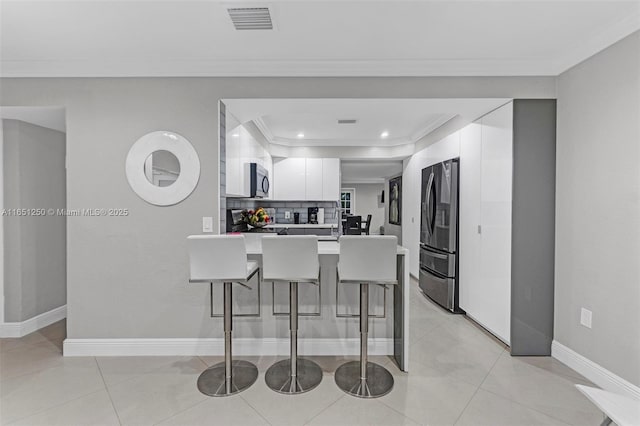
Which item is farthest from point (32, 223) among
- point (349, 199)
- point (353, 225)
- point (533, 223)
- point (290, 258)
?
point (349, 199)

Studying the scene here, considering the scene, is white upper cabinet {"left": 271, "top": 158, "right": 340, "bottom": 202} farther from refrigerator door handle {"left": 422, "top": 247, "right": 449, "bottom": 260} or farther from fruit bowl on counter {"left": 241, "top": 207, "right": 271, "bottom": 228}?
refrigerator door handle {"left": 422, "top": 247, "right": 449, "bottom": 260}

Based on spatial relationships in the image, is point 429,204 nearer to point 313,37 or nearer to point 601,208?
point 601,208

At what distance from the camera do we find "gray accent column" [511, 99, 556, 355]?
8.16 feet

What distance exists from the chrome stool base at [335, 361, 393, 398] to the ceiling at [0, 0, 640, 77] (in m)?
2.32

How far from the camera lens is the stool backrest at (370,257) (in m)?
1.97

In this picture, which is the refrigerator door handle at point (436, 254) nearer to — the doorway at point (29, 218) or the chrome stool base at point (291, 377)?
the chrome stool base at point (291, 377)

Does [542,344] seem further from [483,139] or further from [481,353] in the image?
[483,139]

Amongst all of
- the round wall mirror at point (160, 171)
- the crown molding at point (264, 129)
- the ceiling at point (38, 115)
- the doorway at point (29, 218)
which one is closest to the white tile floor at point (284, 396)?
the doorway at point (29, 218)

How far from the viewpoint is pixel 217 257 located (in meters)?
1.96

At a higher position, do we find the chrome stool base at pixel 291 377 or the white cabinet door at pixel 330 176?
the white cabinet door at pixel 330 176

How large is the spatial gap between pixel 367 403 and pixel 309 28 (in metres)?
2.43

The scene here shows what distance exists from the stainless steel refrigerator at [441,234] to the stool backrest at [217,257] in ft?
8.23

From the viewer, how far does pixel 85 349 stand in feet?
8.21

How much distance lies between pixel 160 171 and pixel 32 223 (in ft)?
5.45
